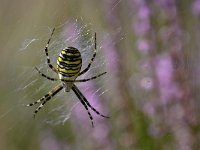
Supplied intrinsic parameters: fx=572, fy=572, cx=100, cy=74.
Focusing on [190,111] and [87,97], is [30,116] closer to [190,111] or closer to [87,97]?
[87,97]

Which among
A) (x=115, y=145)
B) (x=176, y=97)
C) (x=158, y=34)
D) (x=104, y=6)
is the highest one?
(x=104, y=6)

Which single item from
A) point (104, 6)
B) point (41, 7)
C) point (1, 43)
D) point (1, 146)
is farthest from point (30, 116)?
point (104, 6)

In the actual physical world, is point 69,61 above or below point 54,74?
above

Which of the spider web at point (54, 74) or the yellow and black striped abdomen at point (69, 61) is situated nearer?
the yellow and black striped abdomen at point (69, 61)

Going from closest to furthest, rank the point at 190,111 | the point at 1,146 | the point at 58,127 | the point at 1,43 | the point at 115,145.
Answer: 1. the point at 190,111
2. the point at 115,145
3. the point at 58,127
4. the point at 1,146
5. the point at 1,43

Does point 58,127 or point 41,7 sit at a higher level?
point 41,7

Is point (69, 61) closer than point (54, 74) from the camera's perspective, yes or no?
Yes

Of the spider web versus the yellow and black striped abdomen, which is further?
the spider web

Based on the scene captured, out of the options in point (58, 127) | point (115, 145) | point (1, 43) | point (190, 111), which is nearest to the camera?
point (190, 111)
